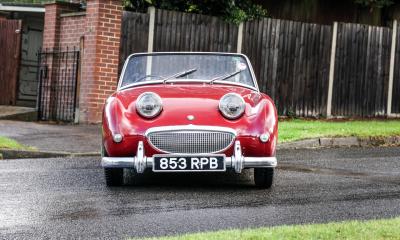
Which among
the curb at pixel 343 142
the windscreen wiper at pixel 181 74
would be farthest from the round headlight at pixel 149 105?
the curb at pixel 343 142

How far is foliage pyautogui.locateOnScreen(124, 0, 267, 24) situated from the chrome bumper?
29.4ft

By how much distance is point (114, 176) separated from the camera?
7363mm

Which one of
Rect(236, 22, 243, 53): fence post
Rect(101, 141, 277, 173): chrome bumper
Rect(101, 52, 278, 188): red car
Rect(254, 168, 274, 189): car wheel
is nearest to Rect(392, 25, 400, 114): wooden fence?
Rect(236, 22, 243, 53): fence post

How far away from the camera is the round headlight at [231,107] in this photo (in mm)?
7016

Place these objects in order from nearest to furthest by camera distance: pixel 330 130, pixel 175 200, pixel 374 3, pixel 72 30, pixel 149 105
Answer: pixel 175 200
pixel 149 105
pixel 330 130
pixel 72 30
pixel 374 3

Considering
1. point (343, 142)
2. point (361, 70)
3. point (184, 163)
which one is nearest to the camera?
point (184, 163)

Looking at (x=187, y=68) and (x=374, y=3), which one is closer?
(x=187, y=68)

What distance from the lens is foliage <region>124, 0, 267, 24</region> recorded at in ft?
51.3

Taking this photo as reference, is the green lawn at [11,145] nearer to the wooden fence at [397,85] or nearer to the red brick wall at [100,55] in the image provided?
the red brick wall at [100,55]

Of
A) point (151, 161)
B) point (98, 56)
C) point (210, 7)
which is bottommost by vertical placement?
point (151, 161)

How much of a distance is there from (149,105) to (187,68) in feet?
4.08

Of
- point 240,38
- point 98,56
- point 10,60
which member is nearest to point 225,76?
point 98,56

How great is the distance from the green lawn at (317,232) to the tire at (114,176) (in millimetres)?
2559

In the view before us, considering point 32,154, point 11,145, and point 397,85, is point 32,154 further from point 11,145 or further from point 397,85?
point 397,85
